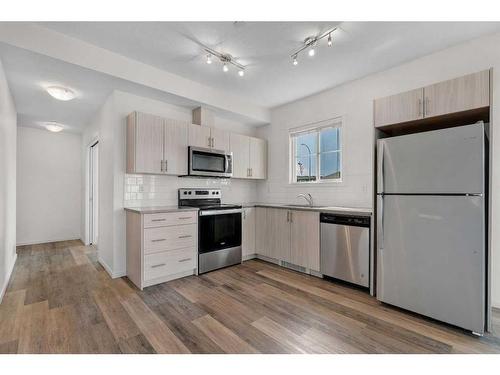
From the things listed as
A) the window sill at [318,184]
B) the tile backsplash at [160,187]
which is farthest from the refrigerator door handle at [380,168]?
the tile backsplash at [160,187]

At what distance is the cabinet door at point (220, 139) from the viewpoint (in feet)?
12.4

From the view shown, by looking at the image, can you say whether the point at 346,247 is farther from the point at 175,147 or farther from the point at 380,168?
the point at 175,147

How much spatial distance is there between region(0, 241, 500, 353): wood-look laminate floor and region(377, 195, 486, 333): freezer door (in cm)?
16

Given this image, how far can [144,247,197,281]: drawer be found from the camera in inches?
112

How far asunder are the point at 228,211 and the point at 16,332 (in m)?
2.44

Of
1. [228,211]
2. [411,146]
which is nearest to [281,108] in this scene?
[228,211]

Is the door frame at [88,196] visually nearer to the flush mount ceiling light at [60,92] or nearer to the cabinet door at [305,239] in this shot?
the flush mount ceiling light at [60,92]

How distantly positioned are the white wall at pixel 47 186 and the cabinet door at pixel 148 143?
145 inches

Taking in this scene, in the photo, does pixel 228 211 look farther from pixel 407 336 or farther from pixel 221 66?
pixel 407 336

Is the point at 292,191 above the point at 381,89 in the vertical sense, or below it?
below

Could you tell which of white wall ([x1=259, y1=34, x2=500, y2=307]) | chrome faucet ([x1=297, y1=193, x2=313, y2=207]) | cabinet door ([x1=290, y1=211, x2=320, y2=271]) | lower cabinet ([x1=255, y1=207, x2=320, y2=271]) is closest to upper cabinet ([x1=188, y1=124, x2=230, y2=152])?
white wall ([x1=259, y1=34, x2=500, y2=307])

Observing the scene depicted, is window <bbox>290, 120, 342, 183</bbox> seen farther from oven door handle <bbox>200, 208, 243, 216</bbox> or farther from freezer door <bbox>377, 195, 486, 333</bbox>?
freezer door <bbox>377, 195, 486, 333</bbox>
